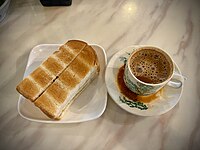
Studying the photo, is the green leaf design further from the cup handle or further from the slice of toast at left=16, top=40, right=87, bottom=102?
the slice of toast at left=16, top=40, right=87, bottom=102

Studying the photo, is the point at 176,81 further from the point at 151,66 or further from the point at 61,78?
the point at 61,78

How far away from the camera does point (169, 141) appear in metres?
0.70

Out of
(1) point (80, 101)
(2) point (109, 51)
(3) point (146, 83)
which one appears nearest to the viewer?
(3) point (146, 83)

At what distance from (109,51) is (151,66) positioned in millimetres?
219

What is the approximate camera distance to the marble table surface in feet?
2.32

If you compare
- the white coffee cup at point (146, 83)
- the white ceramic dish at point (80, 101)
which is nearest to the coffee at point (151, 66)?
the white coffee cup at point (146, 83)

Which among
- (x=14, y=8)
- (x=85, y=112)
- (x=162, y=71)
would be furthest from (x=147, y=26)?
(x=14, y=8)

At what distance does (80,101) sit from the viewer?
0.75 metres

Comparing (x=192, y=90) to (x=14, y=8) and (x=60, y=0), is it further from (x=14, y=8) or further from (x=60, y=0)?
(x=14, y=8)

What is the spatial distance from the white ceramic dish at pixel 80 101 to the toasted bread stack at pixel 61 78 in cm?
2

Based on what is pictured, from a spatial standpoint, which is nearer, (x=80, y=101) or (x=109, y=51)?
(x=80, y=101)

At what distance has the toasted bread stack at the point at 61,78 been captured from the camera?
68 cm

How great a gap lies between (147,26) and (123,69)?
0.91ft

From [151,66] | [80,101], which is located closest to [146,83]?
[151,66]
